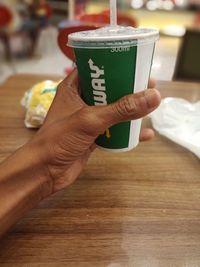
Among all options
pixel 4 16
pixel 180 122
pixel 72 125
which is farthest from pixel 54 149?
pixel 4 16

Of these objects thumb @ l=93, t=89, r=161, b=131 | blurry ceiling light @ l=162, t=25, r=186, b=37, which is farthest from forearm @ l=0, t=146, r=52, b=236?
blurry ceiling light @ l=162, t=25, r=186, b=37

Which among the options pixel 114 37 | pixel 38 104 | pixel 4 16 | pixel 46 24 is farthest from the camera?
pixel 46 24

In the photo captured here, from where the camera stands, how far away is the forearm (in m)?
0.40

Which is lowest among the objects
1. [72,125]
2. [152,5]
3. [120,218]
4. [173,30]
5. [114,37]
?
[173,30]

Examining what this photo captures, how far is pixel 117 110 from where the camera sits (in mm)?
409

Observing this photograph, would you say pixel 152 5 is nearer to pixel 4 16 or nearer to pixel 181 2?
pixel 181 2

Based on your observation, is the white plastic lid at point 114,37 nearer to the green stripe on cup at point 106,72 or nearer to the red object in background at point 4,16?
the green stripe on cup at point 106,72

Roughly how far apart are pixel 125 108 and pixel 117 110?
0.01 m

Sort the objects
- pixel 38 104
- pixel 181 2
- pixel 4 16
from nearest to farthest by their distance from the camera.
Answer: pixel 38 104 < pixel 4 16 < pixel 181 2

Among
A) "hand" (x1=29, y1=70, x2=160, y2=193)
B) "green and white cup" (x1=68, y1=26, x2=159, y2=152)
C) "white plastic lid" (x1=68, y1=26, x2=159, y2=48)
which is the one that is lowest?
"hand" (x1=29, y1=70, x2=160, y2=193)

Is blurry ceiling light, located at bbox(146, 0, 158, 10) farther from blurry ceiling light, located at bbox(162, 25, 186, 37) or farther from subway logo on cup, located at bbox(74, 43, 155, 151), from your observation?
subway logo on cup, located at bbox(74, 43, 155, 151)

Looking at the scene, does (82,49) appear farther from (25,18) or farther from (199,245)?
(25,18)

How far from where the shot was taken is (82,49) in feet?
1.33

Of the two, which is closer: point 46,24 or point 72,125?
point 72,125
